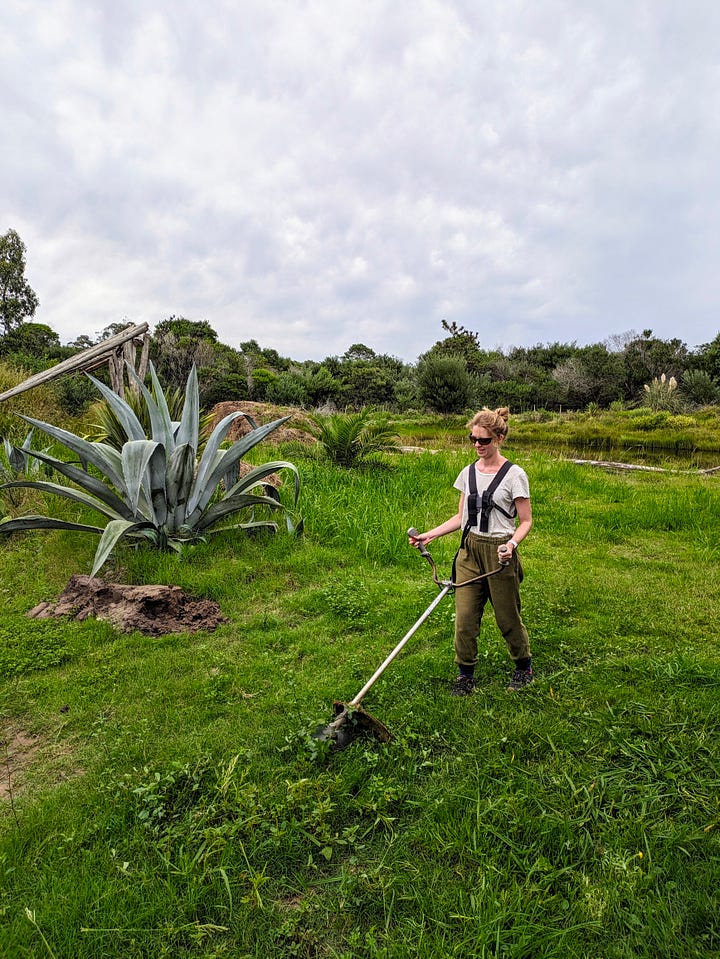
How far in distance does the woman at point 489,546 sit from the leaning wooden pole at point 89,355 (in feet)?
15.3

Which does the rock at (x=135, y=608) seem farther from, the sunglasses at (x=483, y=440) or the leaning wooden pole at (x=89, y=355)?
the leaning wooden pole at (x=89, y=355)

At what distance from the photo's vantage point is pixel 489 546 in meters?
2.82

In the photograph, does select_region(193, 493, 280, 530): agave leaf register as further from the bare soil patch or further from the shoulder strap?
the shoulder strap

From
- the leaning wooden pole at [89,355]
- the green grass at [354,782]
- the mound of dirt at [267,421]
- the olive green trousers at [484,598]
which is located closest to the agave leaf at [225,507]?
the green grass at [354,782]

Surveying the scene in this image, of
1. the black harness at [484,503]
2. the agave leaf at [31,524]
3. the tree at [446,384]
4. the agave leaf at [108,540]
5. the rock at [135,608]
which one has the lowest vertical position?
the rock at [135,608]

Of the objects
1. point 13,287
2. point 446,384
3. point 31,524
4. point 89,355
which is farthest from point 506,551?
point 13,287

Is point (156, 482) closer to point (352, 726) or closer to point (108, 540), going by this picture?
point (108, 540)

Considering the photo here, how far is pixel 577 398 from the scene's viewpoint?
29812mm

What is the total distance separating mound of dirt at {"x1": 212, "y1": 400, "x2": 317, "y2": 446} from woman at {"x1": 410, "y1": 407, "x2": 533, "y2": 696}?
21.7 feet

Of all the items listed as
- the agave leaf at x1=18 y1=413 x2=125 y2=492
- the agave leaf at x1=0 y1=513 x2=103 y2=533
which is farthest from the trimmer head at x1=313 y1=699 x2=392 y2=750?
the agave leaf at x1=18 y1=413 x2=125 y2=492

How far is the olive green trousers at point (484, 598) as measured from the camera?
2807 millimetres

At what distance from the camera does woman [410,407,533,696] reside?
2.79 m

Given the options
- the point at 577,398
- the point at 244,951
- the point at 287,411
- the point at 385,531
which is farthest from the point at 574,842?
the point at 577,398

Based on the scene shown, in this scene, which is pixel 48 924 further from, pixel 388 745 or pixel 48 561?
pixel 48 561
